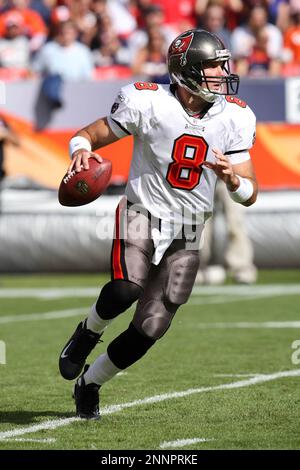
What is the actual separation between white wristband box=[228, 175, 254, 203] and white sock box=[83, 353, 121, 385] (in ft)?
2.74

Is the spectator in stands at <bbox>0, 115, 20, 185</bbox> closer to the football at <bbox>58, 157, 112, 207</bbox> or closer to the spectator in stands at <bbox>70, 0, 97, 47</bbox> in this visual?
the spectator in stands at <bbox>70, 0, 97, 47</bbox>

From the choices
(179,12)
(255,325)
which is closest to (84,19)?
(179,12)

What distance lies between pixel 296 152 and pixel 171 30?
3061mm

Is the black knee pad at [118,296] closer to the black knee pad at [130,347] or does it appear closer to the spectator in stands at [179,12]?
the black knee pad at [130,347]

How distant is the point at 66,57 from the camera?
12852mm

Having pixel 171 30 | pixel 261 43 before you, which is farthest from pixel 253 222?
pixel 171 30

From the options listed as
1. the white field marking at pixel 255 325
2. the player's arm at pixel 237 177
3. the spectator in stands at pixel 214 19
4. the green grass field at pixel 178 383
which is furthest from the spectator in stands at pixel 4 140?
the player's arm at pixel 237 177

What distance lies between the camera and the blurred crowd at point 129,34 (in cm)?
1278

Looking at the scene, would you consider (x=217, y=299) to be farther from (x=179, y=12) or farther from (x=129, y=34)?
(x=179, y=12)

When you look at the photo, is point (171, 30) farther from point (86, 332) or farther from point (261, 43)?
point (86, 332)

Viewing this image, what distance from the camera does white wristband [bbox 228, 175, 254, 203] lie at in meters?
4.41

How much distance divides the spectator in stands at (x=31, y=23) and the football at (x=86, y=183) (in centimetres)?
973

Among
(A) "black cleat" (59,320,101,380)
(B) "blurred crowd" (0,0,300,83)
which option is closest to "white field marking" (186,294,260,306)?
(B) "blurred crowd" (0,0,300,83)

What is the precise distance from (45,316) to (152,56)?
516 centimetres
